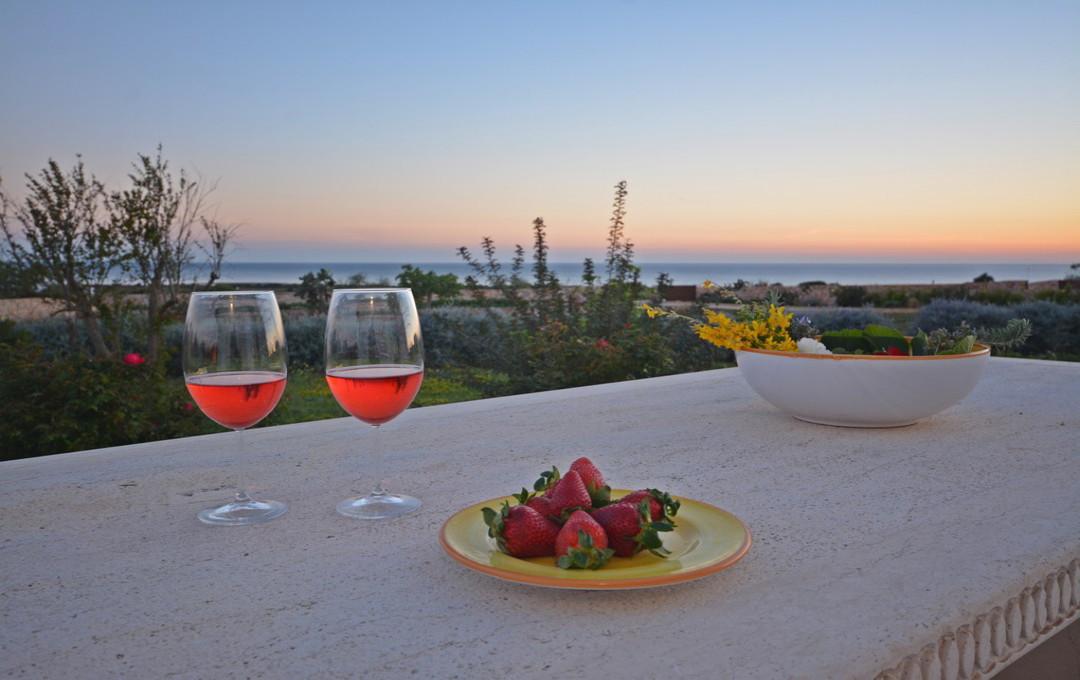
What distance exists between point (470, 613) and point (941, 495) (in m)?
0.74

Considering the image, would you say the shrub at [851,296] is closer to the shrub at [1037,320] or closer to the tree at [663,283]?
the shrub at [1037,320]

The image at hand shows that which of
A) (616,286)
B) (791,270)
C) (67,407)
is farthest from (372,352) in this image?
(791,270)

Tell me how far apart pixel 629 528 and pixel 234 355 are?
52cm

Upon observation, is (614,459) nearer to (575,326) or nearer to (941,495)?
(941,495)

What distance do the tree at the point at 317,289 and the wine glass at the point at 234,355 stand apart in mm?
10098

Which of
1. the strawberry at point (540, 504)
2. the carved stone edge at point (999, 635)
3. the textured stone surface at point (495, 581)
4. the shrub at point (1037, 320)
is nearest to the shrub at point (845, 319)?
the shrub at point (1037, 320)

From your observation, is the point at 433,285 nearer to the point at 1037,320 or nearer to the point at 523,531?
the point at 1037,320

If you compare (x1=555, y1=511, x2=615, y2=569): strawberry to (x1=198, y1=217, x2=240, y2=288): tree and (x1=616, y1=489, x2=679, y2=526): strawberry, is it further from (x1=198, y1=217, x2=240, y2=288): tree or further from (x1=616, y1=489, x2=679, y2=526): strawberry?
(x1=198, y1=217, x2=240, y2=288): tree

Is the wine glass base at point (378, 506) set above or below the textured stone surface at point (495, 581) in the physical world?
above

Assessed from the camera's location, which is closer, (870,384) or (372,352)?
(372,352)

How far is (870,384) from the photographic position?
146 cm

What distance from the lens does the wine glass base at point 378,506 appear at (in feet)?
3.26

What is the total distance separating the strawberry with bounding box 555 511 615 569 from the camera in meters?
0.73

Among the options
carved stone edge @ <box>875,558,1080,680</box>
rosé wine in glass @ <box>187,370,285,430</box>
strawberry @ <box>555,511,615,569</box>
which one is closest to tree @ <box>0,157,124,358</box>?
rosé wine in glass @ <box>187,370,285,430</box>
